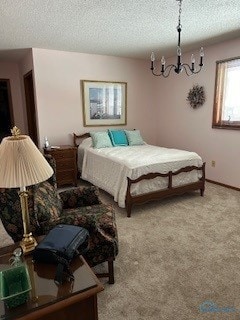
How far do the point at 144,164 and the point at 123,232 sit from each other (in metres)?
0.94

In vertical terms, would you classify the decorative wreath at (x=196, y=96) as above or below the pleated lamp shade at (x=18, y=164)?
above

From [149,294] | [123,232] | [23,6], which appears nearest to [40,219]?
[149,294]

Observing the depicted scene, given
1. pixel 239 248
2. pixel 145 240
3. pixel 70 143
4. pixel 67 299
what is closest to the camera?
pixel 67 299

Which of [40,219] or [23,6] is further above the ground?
[23,6]

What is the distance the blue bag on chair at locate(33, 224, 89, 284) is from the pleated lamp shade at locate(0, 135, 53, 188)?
34 cm

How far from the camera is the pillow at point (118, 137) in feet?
14.6

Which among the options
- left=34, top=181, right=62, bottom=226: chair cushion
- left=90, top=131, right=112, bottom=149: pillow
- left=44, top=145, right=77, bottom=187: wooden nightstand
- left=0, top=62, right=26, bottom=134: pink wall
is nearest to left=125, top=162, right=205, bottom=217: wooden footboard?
left=34, top=181, right=62, bottom=226: chair cushion

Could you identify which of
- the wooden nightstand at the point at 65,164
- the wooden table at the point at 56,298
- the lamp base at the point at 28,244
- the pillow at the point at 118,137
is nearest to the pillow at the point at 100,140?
the pillow at the point at 118,137

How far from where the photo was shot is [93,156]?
3965mm

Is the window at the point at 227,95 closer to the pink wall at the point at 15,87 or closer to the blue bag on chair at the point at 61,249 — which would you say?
the blue bag on chair at the point at 61,249

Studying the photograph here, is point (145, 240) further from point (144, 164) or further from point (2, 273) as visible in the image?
point (2, 273)

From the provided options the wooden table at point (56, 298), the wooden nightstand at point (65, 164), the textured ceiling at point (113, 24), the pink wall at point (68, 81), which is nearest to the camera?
the wooden table at point (56, 298)

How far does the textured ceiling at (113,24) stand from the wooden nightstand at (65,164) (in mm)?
1778

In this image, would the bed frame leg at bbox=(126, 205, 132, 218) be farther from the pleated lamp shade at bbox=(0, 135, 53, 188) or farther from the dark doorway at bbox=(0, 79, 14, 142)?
the dark doorway at bbox=(0, 79, 14, 142)
